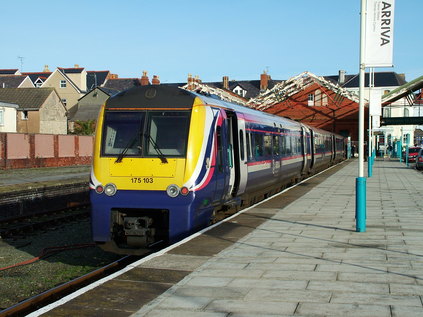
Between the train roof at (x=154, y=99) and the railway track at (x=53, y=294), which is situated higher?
the train roof at (x=154, y=99)

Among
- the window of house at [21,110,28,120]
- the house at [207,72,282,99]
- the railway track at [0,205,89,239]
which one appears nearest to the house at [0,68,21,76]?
the house at [207,72,282,99]

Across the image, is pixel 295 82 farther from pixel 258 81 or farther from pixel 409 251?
pixel 258 81

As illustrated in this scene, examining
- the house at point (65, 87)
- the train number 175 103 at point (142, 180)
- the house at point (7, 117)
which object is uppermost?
the house at point (65, 87)

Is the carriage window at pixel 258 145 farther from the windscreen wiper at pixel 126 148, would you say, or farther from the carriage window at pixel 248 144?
the windscreen wiper at pixel 126 148

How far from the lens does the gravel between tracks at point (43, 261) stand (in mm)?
9016

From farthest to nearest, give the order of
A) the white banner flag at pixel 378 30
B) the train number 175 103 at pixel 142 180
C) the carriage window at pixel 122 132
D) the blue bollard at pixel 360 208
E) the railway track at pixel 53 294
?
the white banner flag at pixel 378 30 < the blue bollard at pixel 360 208 < the carriage window at pixel 122 132 < the train number 175 103 at pixel 142 180 < the railway track at pixel 53 294

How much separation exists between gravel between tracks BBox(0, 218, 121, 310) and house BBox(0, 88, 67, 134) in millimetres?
44674

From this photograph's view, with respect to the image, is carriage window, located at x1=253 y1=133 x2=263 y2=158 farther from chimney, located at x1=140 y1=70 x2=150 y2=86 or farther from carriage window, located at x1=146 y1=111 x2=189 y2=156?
chimney, located at x1=140 y1=70 x2=150 y2=86

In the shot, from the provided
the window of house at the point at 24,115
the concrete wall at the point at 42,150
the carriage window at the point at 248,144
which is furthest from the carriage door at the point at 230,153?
the window of house at the point at 24,115

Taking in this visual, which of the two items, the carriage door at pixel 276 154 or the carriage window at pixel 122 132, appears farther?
the carriage door at pixel 276 154

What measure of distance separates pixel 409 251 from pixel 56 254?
6794 mm

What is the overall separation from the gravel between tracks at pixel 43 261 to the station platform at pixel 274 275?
2.00m

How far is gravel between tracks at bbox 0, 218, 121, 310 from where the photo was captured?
9.02m

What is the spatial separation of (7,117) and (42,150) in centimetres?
894
